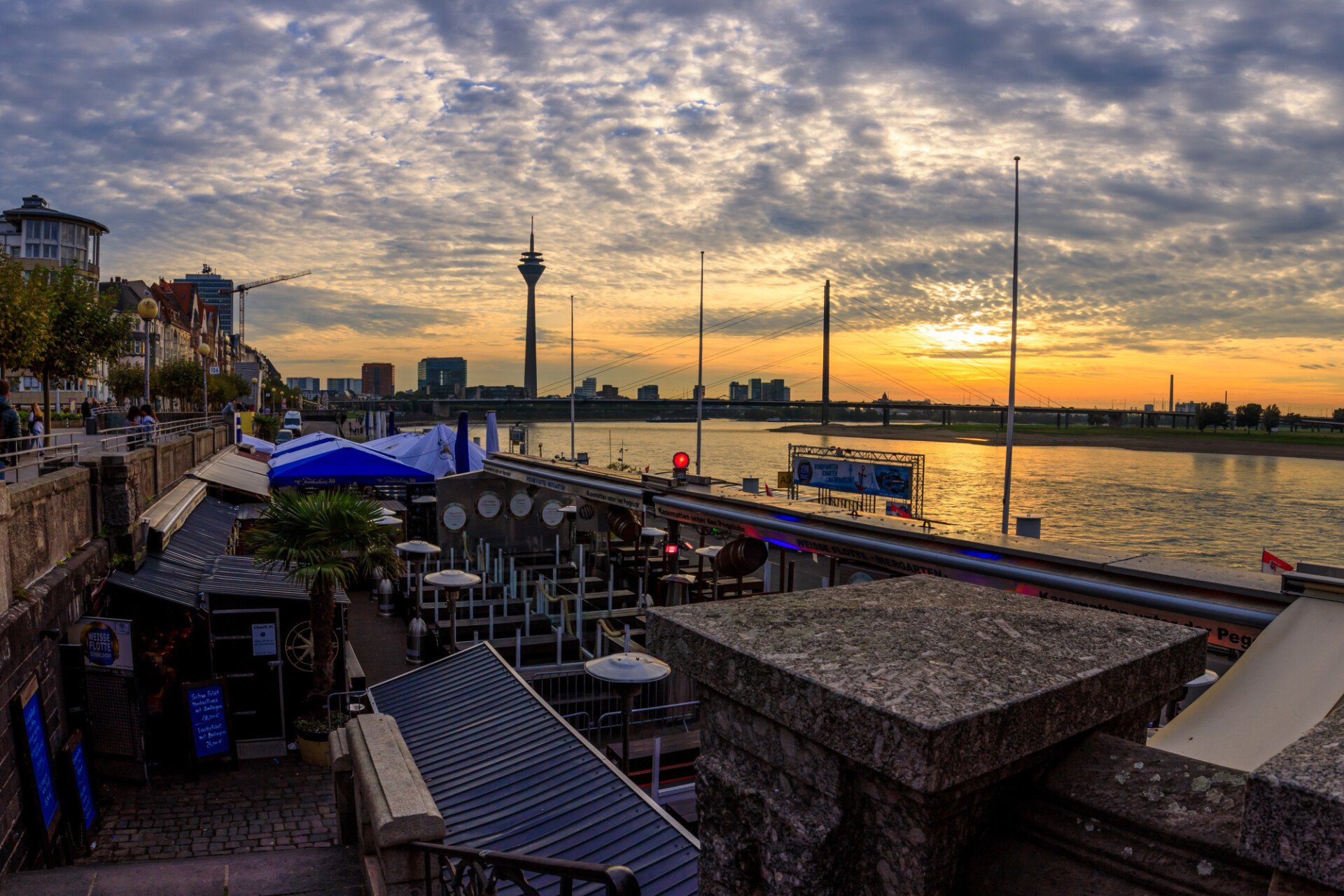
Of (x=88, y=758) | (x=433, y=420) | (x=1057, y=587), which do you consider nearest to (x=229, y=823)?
(x=88, y=758)

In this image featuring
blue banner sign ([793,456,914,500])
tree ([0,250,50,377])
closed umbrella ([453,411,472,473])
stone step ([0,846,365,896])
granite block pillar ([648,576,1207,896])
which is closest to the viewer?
granite block pillar ([648,576,1207,896])

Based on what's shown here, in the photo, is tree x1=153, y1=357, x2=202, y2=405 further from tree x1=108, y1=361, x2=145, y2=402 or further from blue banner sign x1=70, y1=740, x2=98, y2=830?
blue banner sign x1=70, y1=740, x2=98, y2=830

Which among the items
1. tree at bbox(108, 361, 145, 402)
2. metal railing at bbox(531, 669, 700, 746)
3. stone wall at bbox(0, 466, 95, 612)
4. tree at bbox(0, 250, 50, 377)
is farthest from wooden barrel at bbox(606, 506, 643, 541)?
tree at bbox(108, 361, 145, 402)

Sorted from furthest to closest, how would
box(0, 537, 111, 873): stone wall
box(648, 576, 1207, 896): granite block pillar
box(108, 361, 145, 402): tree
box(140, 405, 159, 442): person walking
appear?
1. box(108, 361, 145, 402): tree
2. box(140, 405, 159, 442): person walking
3. box(0, 537, 111, 873): stone wall
4. box(648, 576, 1207, 896): granite block pillar

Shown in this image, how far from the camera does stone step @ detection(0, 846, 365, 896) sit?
5941 millimetres

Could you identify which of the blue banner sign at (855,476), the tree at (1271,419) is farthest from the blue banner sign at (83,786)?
the tree at (1271,419)

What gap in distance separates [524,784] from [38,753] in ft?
16.5

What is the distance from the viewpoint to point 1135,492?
8219cm

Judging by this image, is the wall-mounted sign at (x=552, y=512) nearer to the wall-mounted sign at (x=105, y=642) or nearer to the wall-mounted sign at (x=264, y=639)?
the wall-mounted sign at (x=264, y=639)

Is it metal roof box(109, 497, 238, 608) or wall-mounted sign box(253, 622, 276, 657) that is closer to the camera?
metal roof box(109, 497, 238, 608)

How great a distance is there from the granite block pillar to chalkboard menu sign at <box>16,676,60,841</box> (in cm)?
790

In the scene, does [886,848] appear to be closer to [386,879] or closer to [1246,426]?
[386,879]

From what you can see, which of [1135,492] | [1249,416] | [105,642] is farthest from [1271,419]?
[105,642]

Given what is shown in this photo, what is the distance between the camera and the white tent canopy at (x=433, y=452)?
24.2 metres
